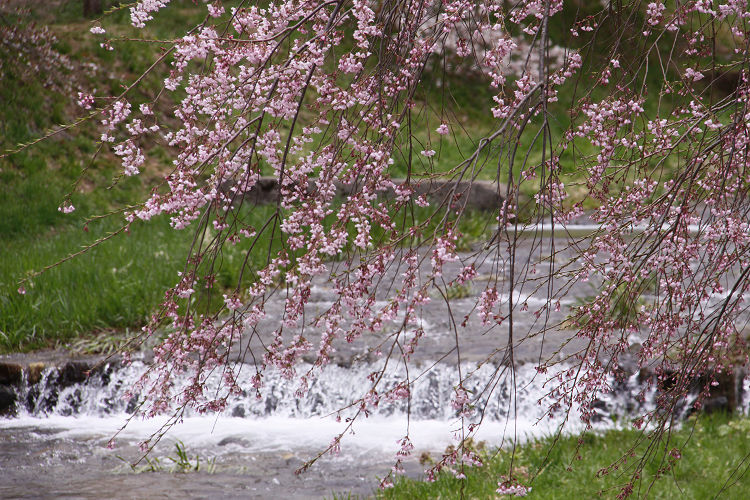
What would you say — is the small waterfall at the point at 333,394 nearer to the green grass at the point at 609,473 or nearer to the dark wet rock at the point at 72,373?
the dark wet rock at the point at 72,373

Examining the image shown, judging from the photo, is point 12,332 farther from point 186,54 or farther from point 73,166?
point 73,166

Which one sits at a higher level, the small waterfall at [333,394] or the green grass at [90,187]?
the green grass at [90,187]

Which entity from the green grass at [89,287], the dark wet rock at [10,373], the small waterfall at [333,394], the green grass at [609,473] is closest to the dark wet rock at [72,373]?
the small waterfall at [333,394]

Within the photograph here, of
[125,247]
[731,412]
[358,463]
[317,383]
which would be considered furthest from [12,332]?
[731,412]

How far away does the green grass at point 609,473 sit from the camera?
429 cm

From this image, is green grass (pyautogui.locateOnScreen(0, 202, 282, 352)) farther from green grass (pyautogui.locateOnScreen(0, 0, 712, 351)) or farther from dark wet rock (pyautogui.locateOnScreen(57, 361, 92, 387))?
dark wet rock (pyautogui.locateOnScreen(57, 361, 92, 387))

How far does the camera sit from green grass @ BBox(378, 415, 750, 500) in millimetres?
4289

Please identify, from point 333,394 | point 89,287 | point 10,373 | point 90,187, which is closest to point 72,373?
point 10,373

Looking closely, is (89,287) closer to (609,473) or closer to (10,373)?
(10,373)

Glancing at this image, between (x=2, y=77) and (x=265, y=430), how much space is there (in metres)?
10.3

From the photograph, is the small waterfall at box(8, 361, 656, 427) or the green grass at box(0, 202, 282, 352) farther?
the green grass at box(0, 202, 282, 352)

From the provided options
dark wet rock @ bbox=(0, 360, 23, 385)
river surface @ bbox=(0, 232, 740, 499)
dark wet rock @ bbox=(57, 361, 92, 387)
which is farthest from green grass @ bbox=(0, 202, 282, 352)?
river surface @ bbox=(0, 232, 740, 499)

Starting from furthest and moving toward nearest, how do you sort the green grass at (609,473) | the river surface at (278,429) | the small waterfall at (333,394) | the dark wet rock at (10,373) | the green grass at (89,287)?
the green grass at (89,287), the dark wet rock at (10,373), the small waterfall at (333,394), the river surface at (278,429), the green grass at (609,473)

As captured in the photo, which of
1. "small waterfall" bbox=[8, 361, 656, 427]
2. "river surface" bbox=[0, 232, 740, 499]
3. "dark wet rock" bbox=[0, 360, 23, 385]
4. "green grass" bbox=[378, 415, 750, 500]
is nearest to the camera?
"green grass" bbox=[378, 415, 750, 500]
